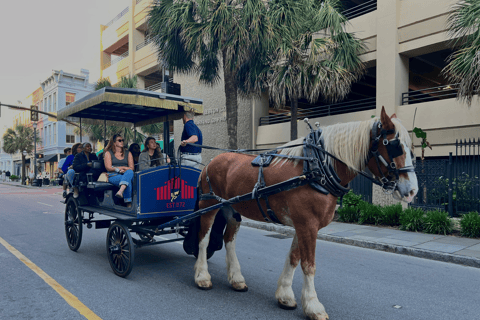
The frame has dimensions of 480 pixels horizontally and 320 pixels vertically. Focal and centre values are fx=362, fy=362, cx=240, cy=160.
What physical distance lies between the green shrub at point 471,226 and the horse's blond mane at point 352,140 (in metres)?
6.39

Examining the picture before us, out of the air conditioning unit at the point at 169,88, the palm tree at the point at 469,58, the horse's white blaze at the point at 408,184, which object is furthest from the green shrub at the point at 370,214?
the horse's white blaze at the point at 408,184

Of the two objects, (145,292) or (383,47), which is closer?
(145,292)

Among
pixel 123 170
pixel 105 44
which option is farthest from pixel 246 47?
pixel 105 44

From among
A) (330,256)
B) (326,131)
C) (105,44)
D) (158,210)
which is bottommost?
(330,256)

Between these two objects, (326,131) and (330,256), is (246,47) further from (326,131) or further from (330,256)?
(326,131)

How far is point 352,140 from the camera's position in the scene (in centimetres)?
357

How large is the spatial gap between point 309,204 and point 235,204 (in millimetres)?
1100

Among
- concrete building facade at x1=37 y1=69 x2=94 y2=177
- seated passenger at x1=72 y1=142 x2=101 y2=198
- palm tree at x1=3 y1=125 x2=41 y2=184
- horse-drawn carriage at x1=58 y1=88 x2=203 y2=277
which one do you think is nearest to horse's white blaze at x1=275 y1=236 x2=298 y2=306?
horse-drawn carriage at x1=58 y1=88 x2=203 y2=277

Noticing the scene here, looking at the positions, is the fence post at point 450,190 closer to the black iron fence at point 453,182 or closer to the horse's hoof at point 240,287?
the black iron fence at point 453,182

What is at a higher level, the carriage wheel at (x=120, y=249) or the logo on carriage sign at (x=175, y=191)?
the logo on carriage sign at (x=175, y=191)

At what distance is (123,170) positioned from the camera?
19.6 feet

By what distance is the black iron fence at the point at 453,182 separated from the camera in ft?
31.8

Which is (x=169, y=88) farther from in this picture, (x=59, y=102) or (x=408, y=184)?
(x=59, y=102)

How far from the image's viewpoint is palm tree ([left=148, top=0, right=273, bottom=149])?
38.1 feet
